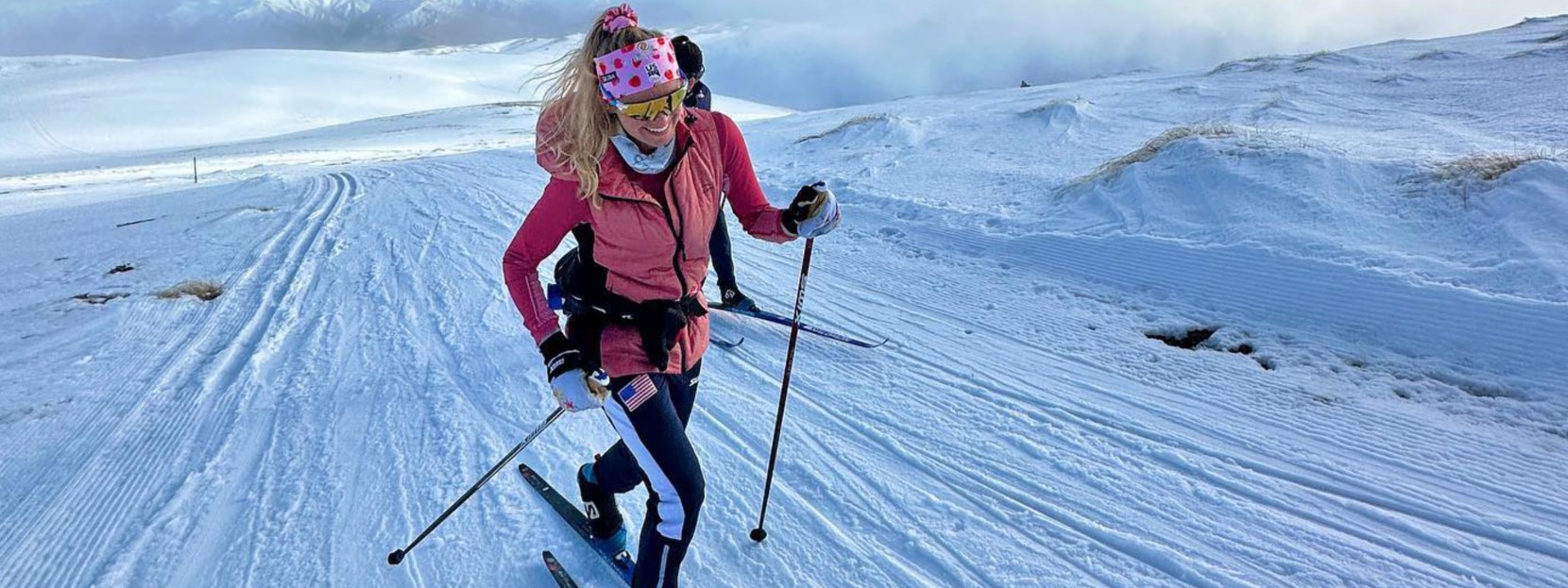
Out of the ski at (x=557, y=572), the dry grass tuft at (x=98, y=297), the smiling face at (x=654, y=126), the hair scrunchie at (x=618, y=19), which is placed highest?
the hair scrunchie at (x=618, y=19)

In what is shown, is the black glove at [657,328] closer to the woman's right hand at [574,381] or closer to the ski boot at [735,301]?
the woman's right hand at [574,381]

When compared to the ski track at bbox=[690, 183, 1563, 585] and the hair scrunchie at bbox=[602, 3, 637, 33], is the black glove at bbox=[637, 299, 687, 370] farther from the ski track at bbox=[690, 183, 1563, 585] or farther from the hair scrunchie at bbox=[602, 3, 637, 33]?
the ski track at bbox=[690, 183, 1563, 585]

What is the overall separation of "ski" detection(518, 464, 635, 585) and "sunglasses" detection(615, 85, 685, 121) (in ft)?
5.97

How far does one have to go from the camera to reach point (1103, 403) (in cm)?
→ 436

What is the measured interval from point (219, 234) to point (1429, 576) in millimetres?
10702

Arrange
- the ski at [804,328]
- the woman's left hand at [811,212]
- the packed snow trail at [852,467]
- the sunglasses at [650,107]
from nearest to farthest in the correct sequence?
the sunglasses at [650,107]
the woman's left hand at [811,212]
the packed snow trail at [852,467]
the ski at [804,328]

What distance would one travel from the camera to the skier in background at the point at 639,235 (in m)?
2.31

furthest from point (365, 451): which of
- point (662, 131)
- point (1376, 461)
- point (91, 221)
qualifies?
point (91, 221)

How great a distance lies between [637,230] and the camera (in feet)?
7.86

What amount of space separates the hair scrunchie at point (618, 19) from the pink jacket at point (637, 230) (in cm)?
32

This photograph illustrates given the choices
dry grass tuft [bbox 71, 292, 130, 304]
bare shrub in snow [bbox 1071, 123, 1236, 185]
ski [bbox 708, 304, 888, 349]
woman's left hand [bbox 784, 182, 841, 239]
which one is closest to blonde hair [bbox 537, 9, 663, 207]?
woman's left hand [bbox 784, 182, 841, 239]

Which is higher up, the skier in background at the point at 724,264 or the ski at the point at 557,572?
the skier in background at the point at 724,264

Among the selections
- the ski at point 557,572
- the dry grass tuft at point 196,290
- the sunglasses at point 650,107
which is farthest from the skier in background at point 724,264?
the dry grass tuft at point 196,290

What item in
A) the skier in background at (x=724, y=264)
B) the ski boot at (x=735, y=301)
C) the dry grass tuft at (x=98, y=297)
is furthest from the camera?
the dry grass tuft at (x=98, y=297)
